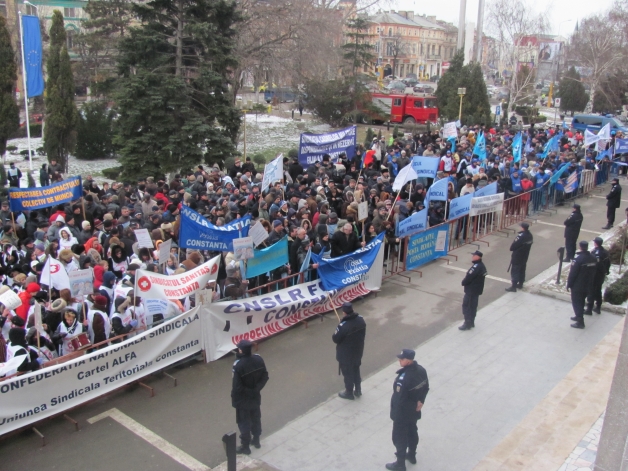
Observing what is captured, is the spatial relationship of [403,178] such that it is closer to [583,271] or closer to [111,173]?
[583,271]

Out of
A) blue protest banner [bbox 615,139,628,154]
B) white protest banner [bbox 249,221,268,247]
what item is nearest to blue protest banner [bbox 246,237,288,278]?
white protest banner [bbox 249,221,268,247]

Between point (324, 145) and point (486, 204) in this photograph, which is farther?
point (324, 145)

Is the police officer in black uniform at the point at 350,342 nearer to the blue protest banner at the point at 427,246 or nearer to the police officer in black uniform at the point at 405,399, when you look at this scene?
the police officer in black uniform at the point at 405,399

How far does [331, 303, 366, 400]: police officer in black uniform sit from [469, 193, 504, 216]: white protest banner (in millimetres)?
8437

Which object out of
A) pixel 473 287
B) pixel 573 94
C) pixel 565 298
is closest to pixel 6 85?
pixel 473 287

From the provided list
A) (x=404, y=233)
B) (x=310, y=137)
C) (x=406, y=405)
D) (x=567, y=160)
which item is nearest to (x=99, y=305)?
(x=406, y=405)

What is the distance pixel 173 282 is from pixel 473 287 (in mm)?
5106

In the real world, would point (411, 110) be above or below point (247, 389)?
above

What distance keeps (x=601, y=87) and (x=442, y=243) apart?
46847 millimetres

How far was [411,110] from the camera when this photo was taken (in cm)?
4178

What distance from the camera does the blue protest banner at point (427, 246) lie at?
13998 mm

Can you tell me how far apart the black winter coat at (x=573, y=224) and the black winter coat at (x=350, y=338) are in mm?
8513

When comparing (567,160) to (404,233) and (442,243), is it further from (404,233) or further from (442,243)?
(404,233)

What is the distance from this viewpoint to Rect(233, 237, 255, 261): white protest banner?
10.1 meters
